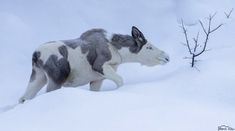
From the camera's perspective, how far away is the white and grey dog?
2.87 m

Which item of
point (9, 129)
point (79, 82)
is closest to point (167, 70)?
point (79, 82)

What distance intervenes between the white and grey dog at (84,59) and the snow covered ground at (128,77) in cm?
11

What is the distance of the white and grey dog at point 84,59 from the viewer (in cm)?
287

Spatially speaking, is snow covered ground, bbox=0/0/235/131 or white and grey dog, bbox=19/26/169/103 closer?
snow covered ground, bbox=0/0/235/131

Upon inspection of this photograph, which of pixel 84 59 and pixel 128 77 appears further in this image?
pixel 128 77

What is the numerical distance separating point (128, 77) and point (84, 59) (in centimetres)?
43

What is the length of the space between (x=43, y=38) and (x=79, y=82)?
3.20ft

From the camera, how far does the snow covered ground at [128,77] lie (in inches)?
80.1

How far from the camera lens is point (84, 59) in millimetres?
2918

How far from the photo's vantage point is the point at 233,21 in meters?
3.88

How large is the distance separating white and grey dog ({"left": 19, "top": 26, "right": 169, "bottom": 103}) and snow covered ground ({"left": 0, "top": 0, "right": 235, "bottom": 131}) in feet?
0.36

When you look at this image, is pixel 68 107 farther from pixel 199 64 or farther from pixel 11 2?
pixel 11 2

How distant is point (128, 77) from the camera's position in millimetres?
3256

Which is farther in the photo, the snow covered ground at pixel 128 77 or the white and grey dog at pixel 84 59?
the white and grey dog at pixel 84 59
